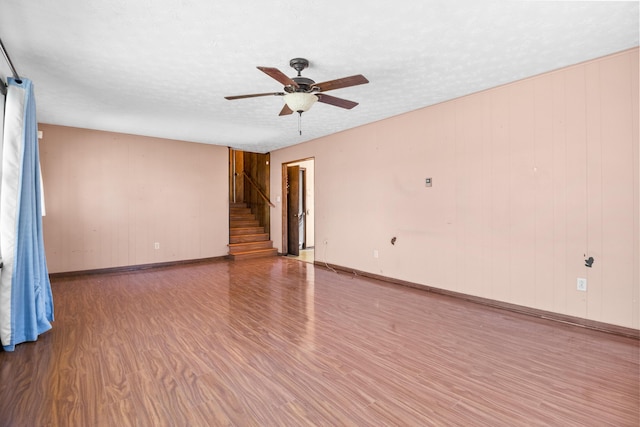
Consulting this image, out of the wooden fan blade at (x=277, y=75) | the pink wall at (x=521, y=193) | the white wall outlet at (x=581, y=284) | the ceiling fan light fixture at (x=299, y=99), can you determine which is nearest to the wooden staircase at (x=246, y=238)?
the pink wall at (x=521, y=193)

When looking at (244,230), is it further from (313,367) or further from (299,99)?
(313,367)

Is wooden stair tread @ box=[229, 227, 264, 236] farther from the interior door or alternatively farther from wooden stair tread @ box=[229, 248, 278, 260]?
the interior door

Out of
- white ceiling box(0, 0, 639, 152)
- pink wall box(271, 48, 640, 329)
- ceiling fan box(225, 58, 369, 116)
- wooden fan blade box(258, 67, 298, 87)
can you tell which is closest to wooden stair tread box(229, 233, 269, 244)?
pink wall box(271, 48, 640, 329)

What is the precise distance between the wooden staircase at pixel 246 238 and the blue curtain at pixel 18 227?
4319 millimetres

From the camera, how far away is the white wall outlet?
10.0ft

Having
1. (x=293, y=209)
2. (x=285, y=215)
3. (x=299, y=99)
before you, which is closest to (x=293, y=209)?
(x=293, y=209)

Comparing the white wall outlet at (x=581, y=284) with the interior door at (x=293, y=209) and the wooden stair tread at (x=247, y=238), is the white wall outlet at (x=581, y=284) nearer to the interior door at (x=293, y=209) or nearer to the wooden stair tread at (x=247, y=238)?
the interior door at (x=293, y=209)

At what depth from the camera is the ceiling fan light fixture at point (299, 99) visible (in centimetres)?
286

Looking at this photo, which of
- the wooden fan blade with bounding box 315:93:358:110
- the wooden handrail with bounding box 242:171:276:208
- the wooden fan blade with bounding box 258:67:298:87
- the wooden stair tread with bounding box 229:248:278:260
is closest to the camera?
the wooden fan blade with bounding box 258:67:298:87

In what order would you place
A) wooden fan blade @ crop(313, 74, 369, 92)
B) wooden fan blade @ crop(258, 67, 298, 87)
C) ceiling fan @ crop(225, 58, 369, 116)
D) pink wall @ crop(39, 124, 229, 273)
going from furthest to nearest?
1. pink wall @ crop(39, 124, 229, 273)
2. ceiling fan @ crop(225, 58, 369, 116)
3. wooden fan blade @ crop(313, 74, 369, 92)
4. wooden fan blade @ crop(258, 67, 298, 87)

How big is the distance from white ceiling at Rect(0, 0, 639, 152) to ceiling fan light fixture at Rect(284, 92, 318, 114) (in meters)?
0.35

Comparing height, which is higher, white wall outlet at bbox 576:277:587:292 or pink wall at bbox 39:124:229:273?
pink wall at bbox 39:124:229:273

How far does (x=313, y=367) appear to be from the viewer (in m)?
2.29

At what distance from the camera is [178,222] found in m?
6.47
